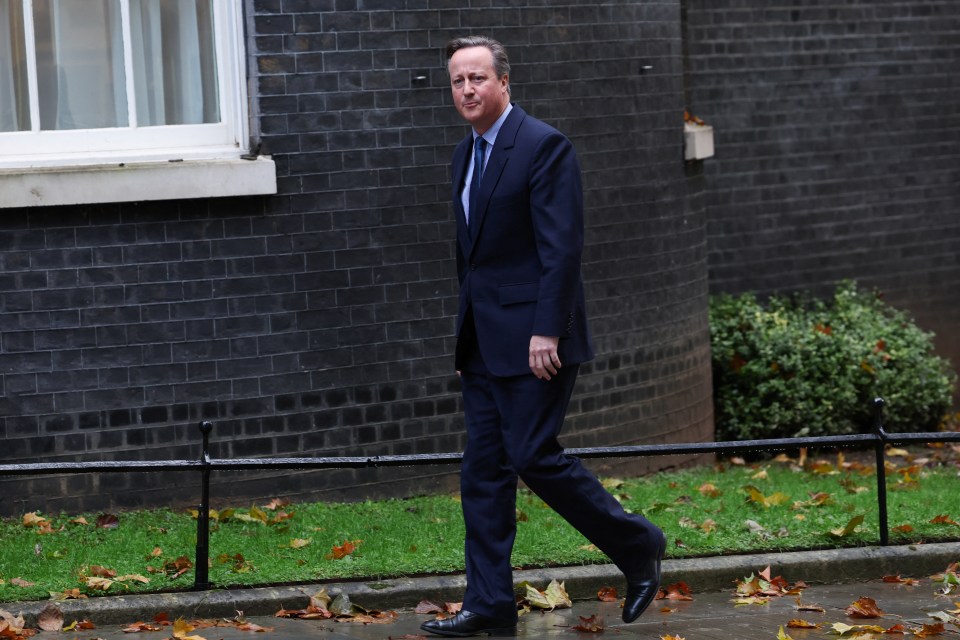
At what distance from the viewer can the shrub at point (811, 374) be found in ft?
35.3

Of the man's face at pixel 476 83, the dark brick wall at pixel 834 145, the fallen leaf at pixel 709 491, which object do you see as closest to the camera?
the man's face at pixel 476 83

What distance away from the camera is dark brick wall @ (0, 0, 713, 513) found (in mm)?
7688

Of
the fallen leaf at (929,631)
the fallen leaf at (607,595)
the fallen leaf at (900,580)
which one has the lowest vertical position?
the fallen leaf at (900,580)

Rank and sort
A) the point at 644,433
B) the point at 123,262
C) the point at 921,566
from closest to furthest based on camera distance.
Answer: the point at 921,566
the point at 123,262
the point at 644,433

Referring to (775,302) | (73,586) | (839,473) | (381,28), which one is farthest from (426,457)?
(775,302)

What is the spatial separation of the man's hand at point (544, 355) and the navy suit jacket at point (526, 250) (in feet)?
0.11

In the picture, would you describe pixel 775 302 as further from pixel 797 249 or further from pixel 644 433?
pixel 644 433

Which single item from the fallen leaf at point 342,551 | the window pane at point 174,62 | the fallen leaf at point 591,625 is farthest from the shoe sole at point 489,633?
the window pane at point 174,62

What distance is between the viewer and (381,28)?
26.5ft

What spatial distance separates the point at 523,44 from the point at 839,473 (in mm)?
3360

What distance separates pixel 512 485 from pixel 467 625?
0.53 m

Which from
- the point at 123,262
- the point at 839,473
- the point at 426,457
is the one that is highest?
the point at 123,262

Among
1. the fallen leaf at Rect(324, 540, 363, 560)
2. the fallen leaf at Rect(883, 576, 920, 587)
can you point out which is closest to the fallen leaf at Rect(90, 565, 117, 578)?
the fallen leaf at Rect(324, 540, 363, 560)

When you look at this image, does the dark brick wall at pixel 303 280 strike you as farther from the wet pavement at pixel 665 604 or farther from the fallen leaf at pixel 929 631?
the fallen leaf at pixel 929 631
